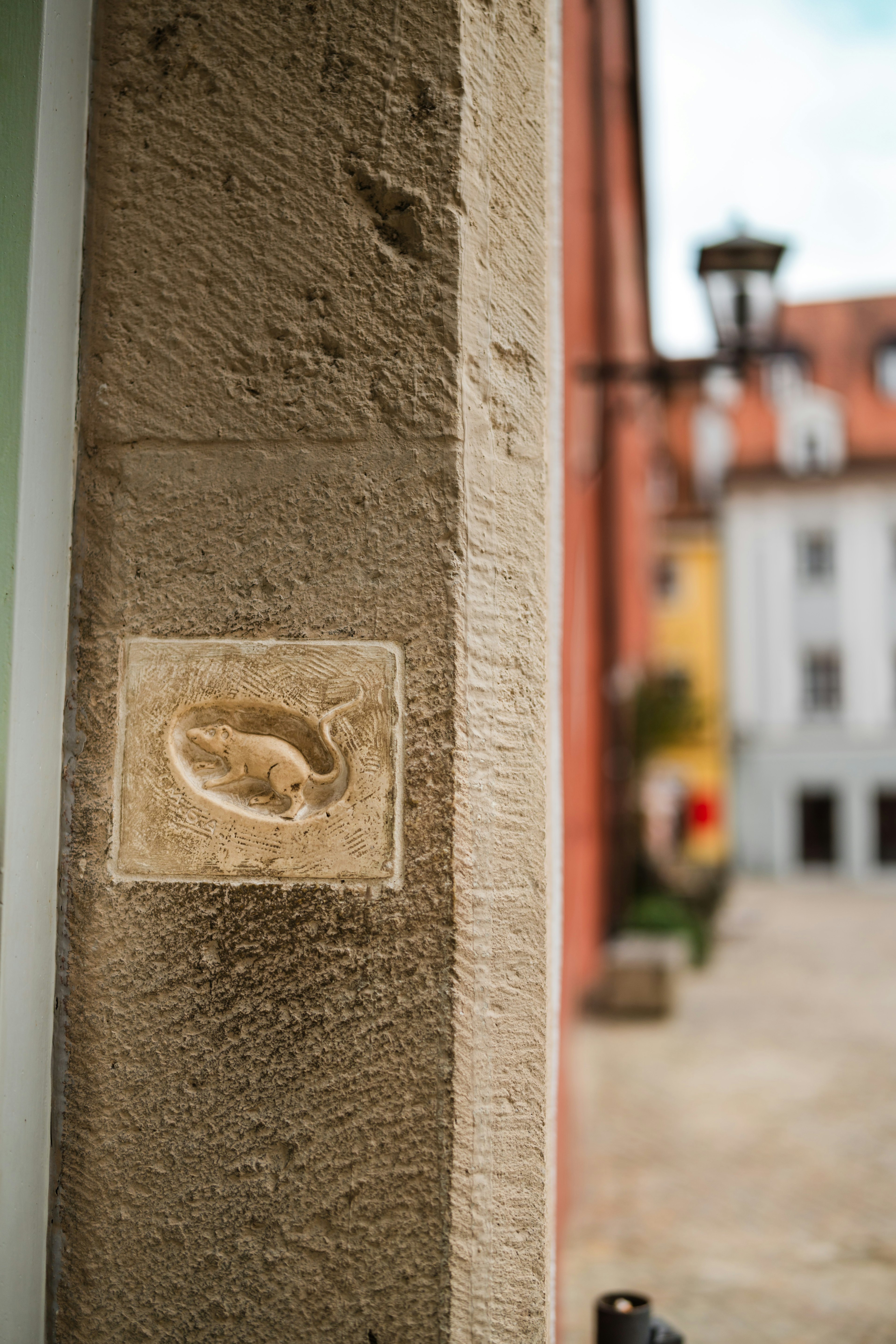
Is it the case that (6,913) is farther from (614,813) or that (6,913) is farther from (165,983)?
(614,813)

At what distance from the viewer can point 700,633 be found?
29.0m

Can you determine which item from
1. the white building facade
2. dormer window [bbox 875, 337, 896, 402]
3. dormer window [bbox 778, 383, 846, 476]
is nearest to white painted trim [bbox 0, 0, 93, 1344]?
the white building facade

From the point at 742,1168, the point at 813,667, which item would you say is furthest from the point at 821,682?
the point at 742,1168

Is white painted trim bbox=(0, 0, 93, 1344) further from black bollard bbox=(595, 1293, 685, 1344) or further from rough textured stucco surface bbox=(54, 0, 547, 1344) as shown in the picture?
black bollard bbox=(595, 1293, 685, 1344)

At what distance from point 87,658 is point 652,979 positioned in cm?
915

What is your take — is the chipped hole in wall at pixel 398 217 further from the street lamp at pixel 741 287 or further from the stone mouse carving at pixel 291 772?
the street lamp at pixel 741 287

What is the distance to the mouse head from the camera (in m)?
1.86

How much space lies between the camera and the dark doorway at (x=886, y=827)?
2756cm

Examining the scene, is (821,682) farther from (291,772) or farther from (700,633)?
(291,772)

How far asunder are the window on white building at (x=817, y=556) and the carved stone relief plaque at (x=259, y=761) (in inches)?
1106

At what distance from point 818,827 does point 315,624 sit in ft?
93.1

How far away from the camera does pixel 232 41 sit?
191 cm

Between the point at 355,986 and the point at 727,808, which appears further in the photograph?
the point at 727,808

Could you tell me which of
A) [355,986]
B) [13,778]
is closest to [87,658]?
[13,778]
